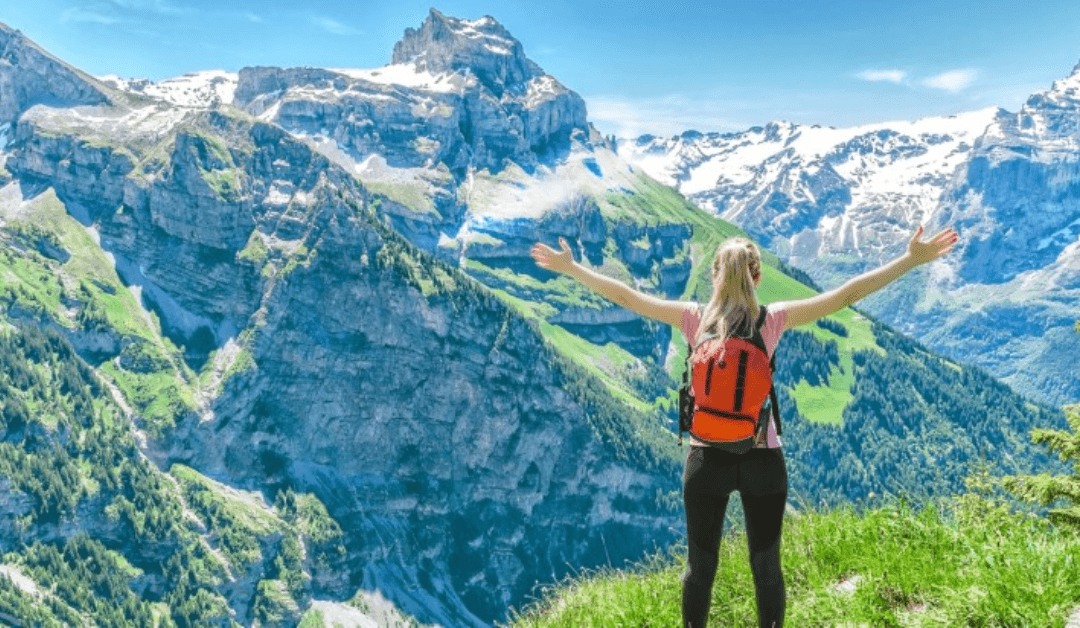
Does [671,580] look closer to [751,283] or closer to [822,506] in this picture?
[822,506]

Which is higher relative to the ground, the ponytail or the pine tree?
the ponytail

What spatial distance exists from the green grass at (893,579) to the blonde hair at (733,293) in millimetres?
2995

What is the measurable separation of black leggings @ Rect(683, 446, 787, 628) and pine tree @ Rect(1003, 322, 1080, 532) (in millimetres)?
12108

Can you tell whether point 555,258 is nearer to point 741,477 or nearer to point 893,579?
point 741,477

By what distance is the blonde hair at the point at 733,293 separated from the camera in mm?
8062

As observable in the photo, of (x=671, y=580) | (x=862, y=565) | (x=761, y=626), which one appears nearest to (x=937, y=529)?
(x=862, y=565)

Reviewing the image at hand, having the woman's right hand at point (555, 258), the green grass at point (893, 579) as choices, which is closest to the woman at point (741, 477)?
the green grass at point (893, 579)

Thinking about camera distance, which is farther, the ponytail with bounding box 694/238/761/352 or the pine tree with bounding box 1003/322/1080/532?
the pine tree with bounding box 1003/322/1080/532

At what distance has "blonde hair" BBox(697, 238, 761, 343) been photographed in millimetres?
8062

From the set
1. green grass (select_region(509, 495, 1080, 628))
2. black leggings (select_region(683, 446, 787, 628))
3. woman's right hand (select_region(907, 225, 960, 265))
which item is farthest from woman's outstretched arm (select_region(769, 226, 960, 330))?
green grass (select_region(509, 495, 1080, 628))

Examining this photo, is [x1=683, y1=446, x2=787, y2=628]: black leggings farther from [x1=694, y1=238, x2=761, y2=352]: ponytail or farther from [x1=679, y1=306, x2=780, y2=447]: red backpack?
[x1=694, y1=238, x2=761, y2=352]: ponytail

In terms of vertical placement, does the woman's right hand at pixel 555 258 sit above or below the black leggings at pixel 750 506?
above

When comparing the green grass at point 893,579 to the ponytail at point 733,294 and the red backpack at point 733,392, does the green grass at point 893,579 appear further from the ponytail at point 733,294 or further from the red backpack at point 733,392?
the ponytail at point 733,294

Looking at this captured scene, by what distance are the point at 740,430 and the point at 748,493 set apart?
2.31 feet
